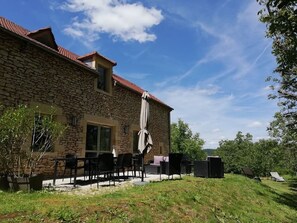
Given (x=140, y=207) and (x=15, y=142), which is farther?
(x=15, y=142)

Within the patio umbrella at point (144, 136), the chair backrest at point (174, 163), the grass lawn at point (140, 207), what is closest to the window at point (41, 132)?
the grass lawn at point (140, 207)

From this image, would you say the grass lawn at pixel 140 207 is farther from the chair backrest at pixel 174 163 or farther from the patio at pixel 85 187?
the chair backrest at pixel 174 163

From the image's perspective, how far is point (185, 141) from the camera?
4556cm

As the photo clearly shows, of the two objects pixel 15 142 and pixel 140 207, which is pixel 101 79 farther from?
pixel 140 207

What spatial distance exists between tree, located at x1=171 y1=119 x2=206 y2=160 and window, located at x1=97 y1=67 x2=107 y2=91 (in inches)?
1304

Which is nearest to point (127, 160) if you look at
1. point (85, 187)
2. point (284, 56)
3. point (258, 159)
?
point (85, 187)

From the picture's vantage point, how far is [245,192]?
9.79 meters

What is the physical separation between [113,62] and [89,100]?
2.91 m

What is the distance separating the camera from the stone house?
8.09 m

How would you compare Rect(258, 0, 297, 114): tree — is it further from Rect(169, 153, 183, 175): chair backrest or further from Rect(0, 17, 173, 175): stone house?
Rect(0, 17, 173, 175): stone house

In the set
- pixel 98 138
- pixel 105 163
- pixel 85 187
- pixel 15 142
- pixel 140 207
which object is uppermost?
pixel 98 138

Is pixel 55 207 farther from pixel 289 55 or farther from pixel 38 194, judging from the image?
pixel 289 55

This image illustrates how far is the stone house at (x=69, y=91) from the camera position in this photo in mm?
8094

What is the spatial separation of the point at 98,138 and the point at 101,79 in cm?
302
